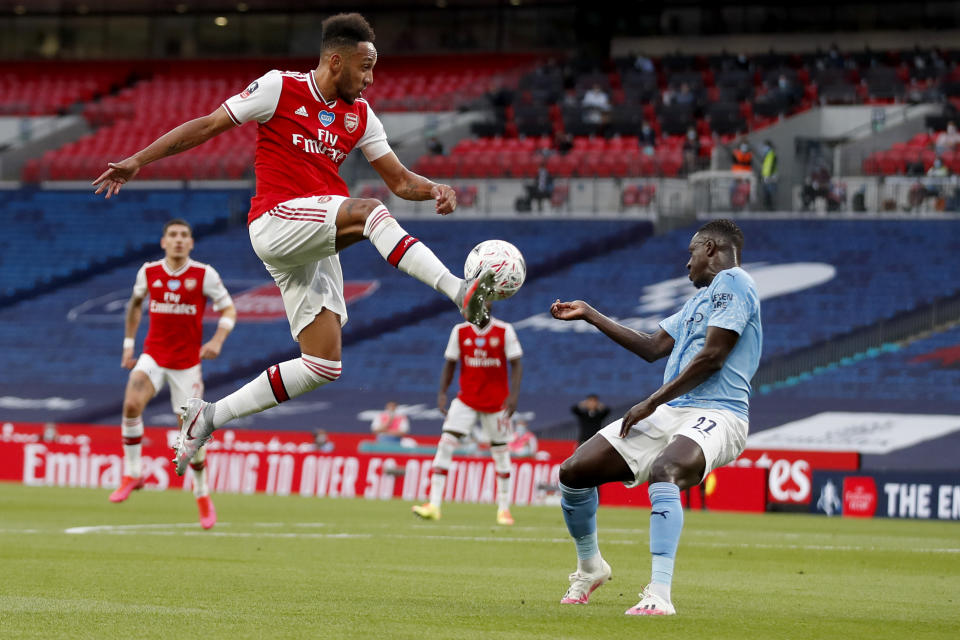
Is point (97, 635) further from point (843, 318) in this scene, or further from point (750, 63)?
point (750, 63)

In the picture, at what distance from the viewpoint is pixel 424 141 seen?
42.3m

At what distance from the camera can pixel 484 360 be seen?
18906mm

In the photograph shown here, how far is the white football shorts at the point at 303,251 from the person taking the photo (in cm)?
850

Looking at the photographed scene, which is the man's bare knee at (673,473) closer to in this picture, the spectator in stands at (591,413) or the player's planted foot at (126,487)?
the player's planted foot at (126,487)

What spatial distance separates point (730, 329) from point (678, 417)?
1.97ft

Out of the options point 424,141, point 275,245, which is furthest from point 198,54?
point 275,245

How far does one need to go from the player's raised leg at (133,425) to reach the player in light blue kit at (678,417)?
7.45 meters

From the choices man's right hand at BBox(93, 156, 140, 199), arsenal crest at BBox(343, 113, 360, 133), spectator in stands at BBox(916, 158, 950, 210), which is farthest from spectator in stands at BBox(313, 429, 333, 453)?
man's right hand at BBox(93, 156, 140, 199)

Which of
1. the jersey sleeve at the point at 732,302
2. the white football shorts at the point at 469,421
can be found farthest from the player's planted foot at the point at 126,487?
the jersey sleeve at the point at 732,302

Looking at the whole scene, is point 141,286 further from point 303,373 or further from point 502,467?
point 303,373

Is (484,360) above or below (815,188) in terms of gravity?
below

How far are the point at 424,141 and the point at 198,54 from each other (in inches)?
536

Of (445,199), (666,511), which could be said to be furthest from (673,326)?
(445,199)

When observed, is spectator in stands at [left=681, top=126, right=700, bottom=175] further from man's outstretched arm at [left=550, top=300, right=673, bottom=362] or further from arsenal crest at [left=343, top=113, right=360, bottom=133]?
man's outstretched arm at [left=550, top=300, right=673, bottom=362]
